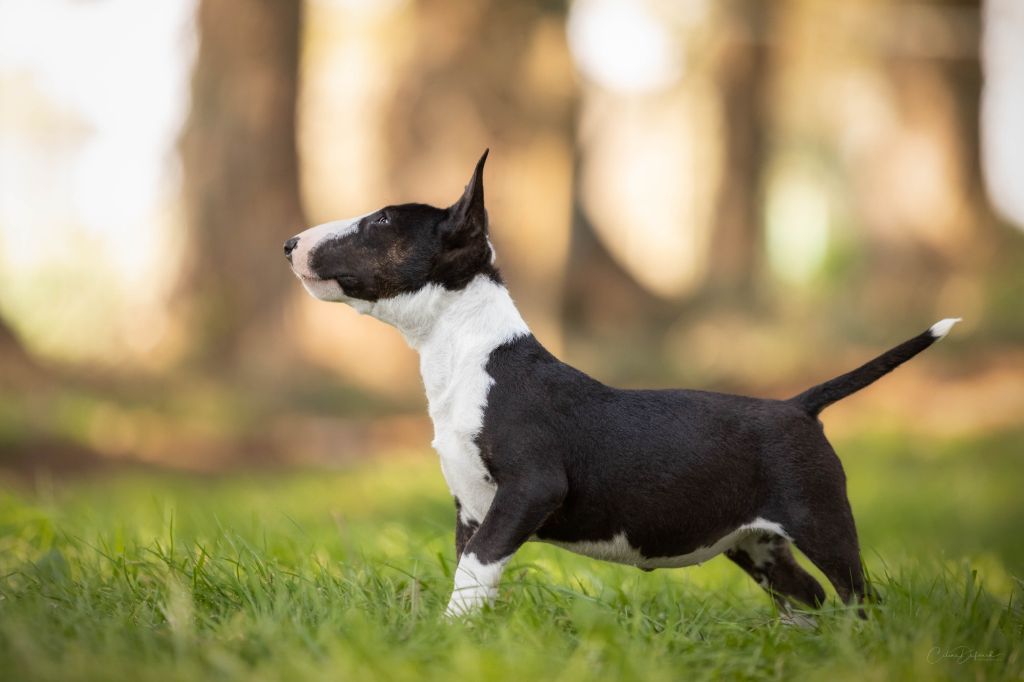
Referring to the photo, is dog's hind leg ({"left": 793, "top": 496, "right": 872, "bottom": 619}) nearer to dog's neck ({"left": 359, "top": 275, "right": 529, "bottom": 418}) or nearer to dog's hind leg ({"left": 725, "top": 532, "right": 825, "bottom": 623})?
dog's hind leg ({"left": 725, "top": 532, "right": 825, "bottom": 623})

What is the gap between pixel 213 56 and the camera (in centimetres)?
1075

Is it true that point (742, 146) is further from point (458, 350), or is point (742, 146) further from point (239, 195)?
point (458, 350)

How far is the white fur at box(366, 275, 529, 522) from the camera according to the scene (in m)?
3.59

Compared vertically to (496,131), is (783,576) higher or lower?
lower

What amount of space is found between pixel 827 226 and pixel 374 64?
10199mm

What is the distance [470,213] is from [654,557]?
1366 mm

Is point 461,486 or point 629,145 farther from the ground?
point 629,145

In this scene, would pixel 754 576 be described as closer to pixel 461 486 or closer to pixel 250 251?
pixel 461 486

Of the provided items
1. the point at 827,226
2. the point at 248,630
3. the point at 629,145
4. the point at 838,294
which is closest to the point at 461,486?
the point at 248,630

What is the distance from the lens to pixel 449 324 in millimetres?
3750

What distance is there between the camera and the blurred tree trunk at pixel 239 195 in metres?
10.8

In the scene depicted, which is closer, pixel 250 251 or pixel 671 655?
pixel 671 655

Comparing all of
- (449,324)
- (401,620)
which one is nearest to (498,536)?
(401,620)

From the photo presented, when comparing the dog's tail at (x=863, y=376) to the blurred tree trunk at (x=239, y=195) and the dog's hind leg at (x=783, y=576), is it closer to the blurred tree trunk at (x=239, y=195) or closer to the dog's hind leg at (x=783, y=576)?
the dog's hind leg at (x=783, y=576)
